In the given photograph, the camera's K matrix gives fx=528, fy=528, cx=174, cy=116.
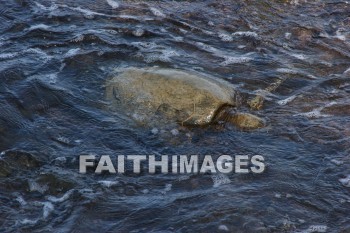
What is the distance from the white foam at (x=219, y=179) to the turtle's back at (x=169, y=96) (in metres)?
0.93

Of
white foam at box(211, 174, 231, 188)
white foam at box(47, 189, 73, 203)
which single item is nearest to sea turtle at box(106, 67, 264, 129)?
white foam at box(211, 174, 231, 188)

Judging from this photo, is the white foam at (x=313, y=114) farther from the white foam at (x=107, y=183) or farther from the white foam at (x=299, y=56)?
the white foam at (x=107, y=183)

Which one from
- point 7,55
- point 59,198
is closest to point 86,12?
point 7,55

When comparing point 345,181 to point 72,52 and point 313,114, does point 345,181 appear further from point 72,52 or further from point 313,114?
point 72,52

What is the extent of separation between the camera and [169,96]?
6562 millimetres

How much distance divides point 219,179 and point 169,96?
4.57ft

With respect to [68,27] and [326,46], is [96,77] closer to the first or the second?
[68,27]

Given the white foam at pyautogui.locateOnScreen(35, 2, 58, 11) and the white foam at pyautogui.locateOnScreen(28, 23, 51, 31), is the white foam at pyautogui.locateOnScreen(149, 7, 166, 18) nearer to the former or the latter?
the white foam at pyautogui.locateOnScreen(35, 2, 58, 11)

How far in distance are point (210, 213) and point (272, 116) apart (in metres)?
2.04

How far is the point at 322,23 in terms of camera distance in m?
9.45

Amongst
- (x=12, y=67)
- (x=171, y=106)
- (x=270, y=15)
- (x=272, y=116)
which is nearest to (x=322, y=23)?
(x=270, y=15)

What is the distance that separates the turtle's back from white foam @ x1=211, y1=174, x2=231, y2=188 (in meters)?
0.93

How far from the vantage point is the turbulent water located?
16.9 ft

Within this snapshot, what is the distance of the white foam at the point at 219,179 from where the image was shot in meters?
5.61
